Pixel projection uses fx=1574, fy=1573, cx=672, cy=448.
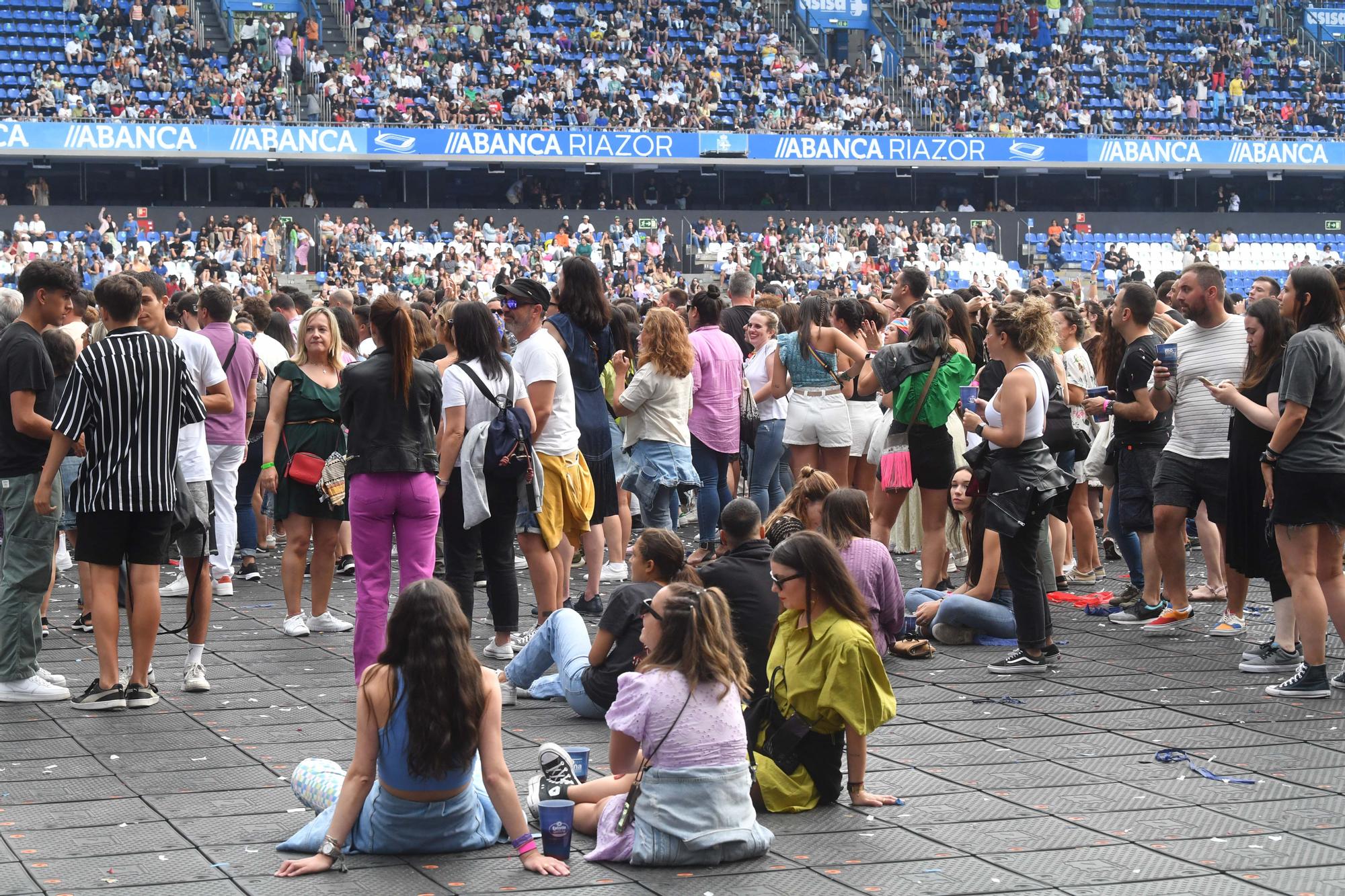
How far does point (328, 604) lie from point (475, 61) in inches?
1117

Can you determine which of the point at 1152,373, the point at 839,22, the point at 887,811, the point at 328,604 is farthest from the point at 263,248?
the point at 887,811

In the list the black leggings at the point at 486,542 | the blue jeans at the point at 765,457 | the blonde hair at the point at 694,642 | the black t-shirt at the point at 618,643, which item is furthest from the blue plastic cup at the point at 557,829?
the blue jeans at the point at 765,457

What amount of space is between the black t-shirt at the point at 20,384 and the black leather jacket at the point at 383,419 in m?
1.27

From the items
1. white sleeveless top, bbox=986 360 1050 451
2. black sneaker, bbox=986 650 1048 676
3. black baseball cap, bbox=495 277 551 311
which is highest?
black baseball cap, bbox=495 277 551 311

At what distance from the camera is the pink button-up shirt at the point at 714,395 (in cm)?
945

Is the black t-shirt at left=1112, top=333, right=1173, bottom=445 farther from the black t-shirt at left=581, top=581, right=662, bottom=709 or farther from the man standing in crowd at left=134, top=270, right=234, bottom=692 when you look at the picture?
the man standing in crowd at left=134, top=270, right=234, bottom=692

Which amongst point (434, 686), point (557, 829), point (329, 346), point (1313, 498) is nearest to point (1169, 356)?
point (1313, 498)

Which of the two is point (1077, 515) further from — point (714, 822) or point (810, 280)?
point (810, 280)

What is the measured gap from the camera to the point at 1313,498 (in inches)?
252

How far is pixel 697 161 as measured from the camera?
34.2m

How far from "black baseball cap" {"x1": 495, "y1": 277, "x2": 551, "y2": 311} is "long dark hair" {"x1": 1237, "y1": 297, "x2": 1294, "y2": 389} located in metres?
3.15

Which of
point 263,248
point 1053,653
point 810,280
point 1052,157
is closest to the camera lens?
point 1053,653

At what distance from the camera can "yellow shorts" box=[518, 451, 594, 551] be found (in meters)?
7.27

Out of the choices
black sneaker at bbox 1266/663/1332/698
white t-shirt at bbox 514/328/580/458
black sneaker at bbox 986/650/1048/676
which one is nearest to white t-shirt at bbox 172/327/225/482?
white t-shirt at bbox 514/328/580/458
